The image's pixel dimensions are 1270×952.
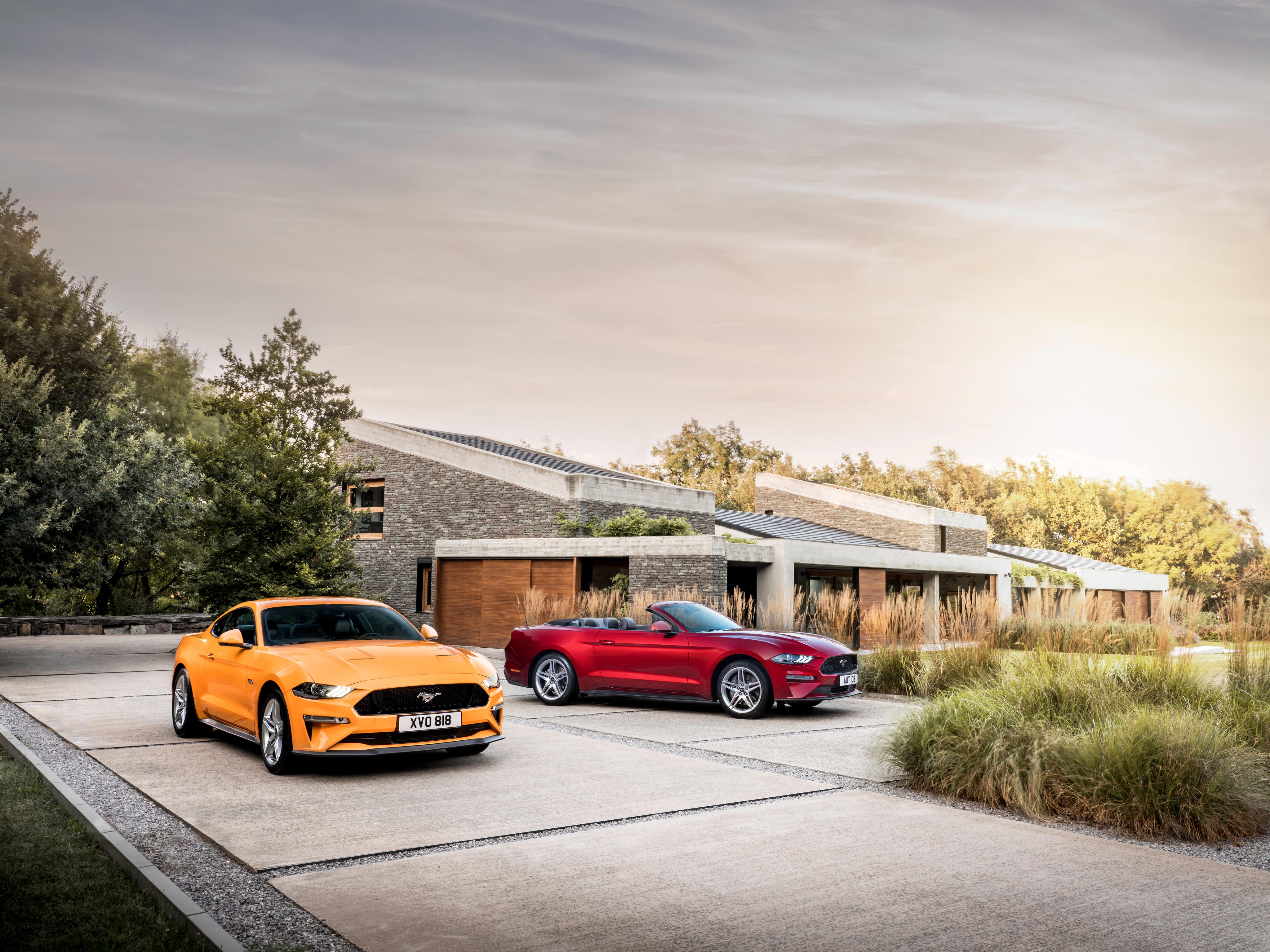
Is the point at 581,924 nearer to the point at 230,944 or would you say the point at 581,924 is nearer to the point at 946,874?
the point at 230,944

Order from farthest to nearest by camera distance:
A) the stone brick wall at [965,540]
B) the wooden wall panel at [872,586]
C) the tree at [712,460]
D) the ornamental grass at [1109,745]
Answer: the tree at [712,460], the stone brick wall at [965,540], the wooden wall panel at [872,586], the ornamental grass at [1109,745]

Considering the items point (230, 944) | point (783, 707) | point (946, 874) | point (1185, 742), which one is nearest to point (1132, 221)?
point (783, 707)

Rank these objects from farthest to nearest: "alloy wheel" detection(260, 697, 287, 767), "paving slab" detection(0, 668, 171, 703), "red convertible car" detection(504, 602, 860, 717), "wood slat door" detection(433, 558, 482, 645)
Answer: "wood slat door" detection(433, 558, 482, 645), "paving slab" detection(0, 668, 171, 703), "red convertible car" detection(504, 602, 860, 717), "alloy wheel" detection(260, 697, 287, 767)

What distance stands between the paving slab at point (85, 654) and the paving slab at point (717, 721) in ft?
35.3

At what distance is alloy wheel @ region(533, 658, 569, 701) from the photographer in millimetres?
13102

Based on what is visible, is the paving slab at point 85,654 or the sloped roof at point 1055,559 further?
the sloped roof at point 1055,559

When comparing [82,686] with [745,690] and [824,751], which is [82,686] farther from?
[824,751]

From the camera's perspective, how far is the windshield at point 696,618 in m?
12.4

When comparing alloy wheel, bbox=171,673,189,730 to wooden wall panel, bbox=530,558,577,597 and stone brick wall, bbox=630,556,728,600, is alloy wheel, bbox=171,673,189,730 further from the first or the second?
wooden wall panel, bbox=530,558,577,597

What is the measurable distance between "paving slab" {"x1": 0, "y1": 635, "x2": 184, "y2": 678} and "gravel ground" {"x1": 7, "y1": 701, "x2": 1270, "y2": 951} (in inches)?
377

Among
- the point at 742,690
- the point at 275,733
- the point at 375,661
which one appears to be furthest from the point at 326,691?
the point at 742,690

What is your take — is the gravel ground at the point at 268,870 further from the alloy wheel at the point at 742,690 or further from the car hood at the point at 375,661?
the alloy wheel at the point at 742,690

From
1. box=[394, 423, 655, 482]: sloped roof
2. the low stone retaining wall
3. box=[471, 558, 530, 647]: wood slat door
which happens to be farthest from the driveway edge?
box=[394, 423, 655, 482]: sloped roof

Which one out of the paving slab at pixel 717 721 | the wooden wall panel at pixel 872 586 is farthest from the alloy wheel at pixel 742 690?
the wooden wall panel at pixel 872 586
